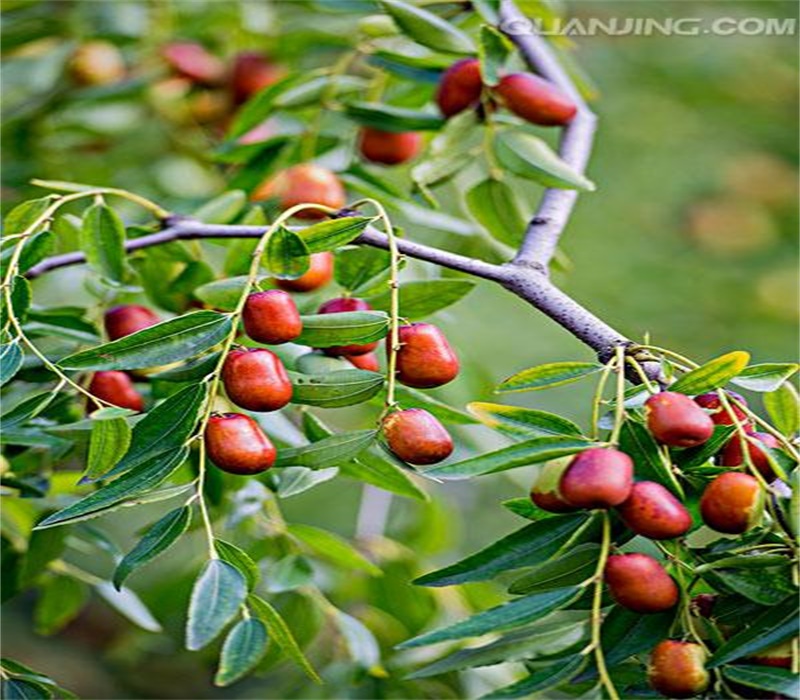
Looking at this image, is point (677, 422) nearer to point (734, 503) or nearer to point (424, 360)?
point (734, 503)

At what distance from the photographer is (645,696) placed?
70 cm

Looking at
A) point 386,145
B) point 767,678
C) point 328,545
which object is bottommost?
point 328,545

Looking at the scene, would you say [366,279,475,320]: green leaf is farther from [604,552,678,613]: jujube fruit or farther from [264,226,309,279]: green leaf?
[604,552,678,613]: jujube fruit

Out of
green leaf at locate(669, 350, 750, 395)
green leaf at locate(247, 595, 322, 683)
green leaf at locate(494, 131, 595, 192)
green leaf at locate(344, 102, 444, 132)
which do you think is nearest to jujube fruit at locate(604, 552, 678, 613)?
green leaf at locate(669, 350, 750, 395)

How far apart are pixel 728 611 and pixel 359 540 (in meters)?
0.74

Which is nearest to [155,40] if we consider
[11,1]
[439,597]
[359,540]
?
[11,1]

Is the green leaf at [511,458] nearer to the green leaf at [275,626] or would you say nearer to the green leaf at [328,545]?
the green leaf at [275,626]

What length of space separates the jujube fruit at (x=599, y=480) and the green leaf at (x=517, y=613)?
0.06 meters

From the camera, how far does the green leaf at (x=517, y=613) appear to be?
0.65 m

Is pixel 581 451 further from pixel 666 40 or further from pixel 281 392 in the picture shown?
pixel 666 40

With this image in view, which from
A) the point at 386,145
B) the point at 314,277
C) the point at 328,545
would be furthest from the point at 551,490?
the point at 386,145

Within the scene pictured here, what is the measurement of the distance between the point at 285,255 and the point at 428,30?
0.35 meters

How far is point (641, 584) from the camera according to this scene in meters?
0.66

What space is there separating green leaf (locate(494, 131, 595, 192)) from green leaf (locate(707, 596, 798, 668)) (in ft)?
1.24
